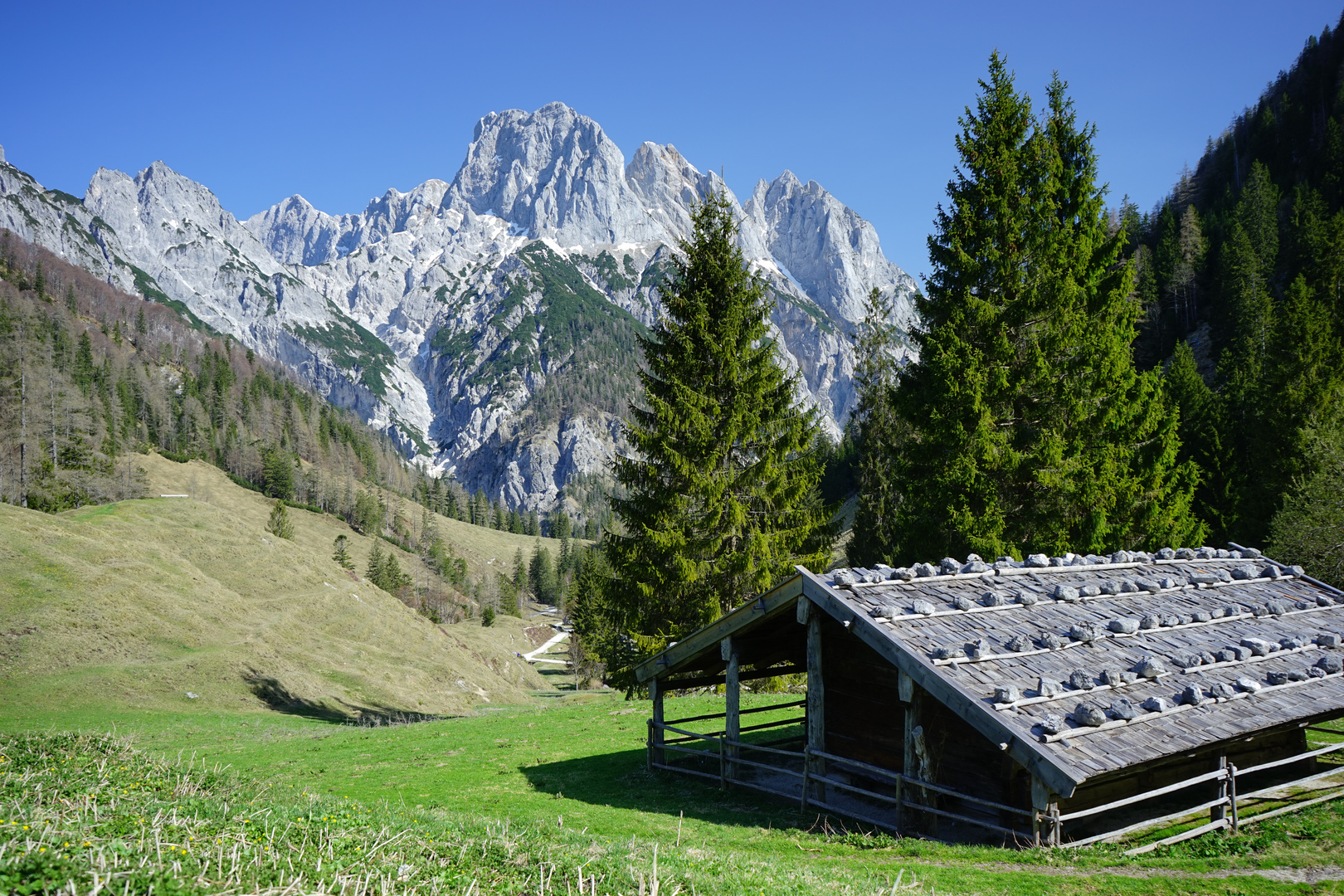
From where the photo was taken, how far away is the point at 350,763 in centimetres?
1983

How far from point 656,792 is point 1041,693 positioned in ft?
25.8

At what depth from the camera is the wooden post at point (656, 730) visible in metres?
16.7

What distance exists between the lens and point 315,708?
3872cm

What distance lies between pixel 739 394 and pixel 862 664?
→ 1343 centimetres

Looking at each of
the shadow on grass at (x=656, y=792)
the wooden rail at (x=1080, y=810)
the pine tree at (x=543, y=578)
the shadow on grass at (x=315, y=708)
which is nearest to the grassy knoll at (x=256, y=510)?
the pine tree at (x=543, y=578)

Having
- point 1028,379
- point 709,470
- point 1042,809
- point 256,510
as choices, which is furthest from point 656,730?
point 256,510

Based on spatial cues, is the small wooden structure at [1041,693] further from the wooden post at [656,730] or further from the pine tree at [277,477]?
the pine tree at [277,477]

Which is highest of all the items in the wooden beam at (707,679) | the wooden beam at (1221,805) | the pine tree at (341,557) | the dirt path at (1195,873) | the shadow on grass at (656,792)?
the pine tree at (341,557)

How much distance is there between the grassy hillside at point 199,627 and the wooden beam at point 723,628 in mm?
28748

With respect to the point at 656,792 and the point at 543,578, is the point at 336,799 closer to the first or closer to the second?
the point at 656,792

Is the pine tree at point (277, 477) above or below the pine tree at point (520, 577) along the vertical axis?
above

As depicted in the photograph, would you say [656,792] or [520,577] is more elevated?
[520,577]

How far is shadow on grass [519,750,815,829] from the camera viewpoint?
42.8 feet

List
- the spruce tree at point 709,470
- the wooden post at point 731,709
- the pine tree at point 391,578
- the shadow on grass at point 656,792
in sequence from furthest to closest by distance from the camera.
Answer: the pine tree at point 391,578 → the spruce tree at point 709,470 → the wooden post at point 731,709 → the shadow on grass at point 656,792
